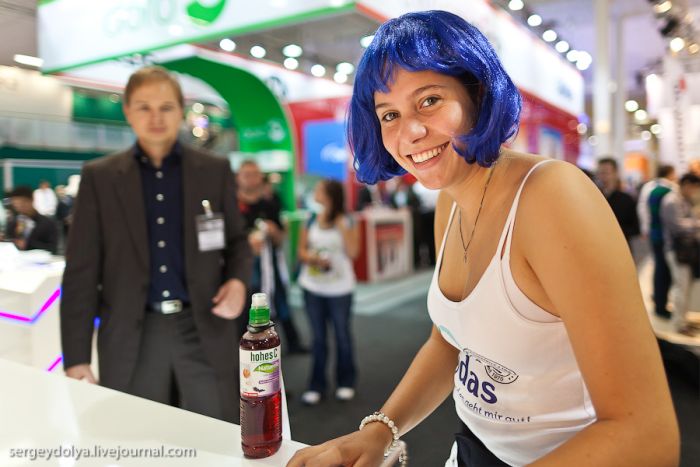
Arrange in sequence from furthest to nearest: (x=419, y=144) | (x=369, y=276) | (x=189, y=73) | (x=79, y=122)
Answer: (x=369, y=276)
(x=189, y=73)
(x=79, y=122)
(x=419, y=144)

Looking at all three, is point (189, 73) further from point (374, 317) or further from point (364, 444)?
point (364, 444)

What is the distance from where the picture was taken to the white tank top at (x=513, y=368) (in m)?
0.68

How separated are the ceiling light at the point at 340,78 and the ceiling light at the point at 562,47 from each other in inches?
148

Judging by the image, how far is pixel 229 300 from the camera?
5.50 feet

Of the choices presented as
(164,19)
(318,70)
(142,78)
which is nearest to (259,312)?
(142,78)

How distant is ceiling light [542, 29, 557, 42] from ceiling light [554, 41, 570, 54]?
1.10 ft

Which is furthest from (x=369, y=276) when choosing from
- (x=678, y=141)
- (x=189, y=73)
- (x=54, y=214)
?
(x=54, y=214)

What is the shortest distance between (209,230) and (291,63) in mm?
7029

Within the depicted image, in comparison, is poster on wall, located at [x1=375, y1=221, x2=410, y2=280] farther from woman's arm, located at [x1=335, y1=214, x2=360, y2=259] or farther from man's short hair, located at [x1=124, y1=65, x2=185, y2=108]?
man's short hair, located at [x1=124, y1=65, x2=185, y2=108]

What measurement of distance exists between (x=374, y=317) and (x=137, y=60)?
3.08 metres

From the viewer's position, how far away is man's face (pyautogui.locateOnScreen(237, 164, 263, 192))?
3.62 meters

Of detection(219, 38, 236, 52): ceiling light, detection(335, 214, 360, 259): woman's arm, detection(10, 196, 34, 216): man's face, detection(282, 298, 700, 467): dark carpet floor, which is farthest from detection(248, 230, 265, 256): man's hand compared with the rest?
detection(219, 38, 236, 52): ceiling light

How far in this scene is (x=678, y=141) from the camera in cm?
672

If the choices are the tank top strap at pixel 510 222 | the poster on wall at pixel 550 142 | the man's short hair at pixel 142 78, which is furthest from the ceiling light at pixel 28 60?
the poster on wall at pixel 550 142
